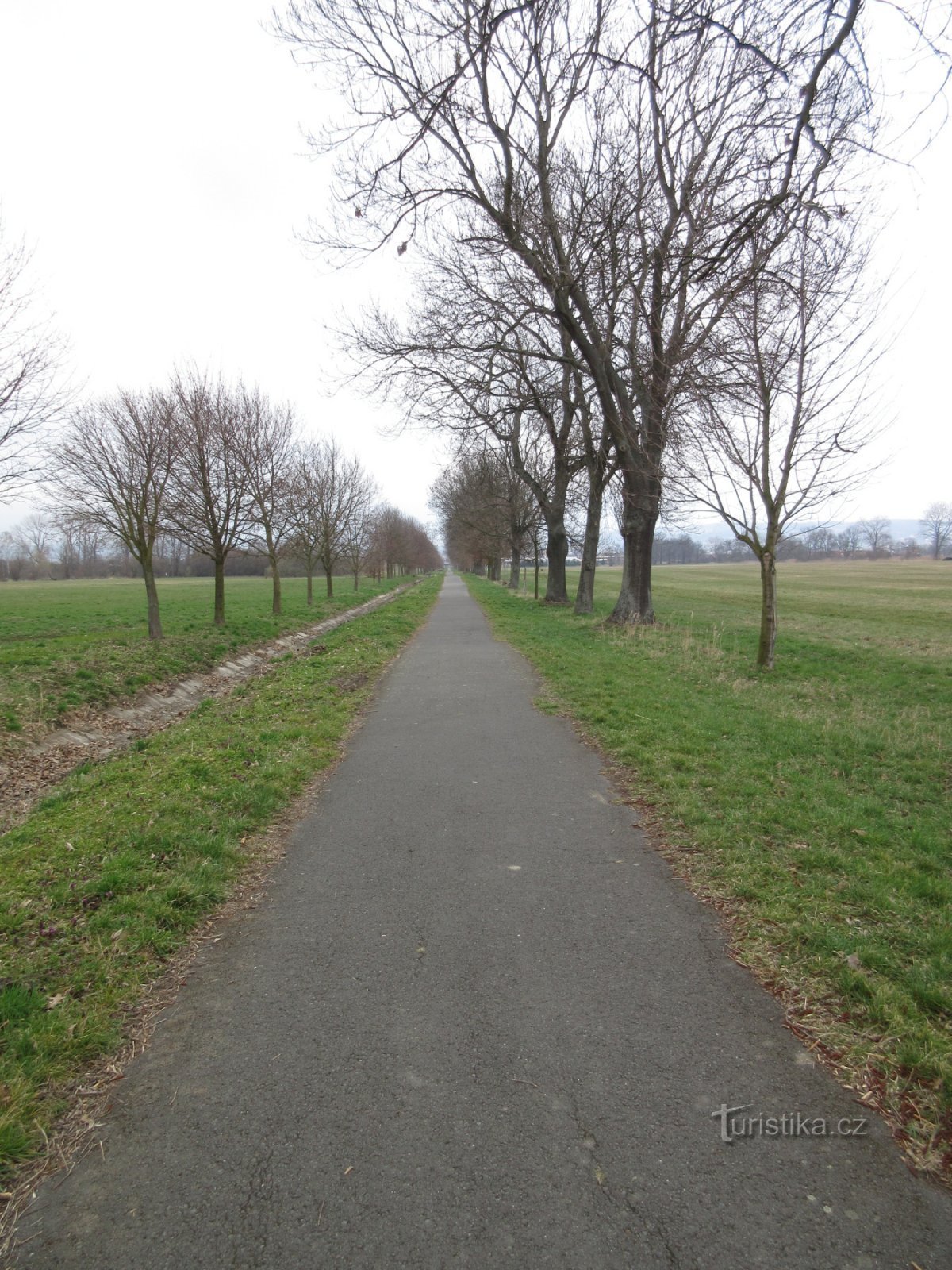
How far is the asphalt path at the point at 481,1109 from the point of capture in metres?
1.87

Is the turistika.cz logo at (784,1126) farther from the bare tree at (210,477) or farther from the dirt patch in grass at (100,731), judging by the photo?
the bare tree at (210,477)

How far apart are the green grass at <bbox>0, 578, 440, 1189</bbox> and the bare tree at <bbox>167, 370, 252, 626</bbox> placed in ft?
36.6

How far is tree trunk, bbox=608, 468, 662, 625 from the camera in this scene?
55.1 feet

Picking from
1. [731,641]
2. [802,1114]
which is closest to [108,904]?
[802,1114]

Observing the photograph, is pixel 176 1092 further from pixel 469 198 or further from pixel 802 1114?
pixel 469 198

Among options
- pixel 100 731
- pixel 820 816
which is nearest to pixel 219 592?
pixel 100 731

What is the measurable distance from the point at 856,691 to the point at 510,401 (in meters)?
14.0

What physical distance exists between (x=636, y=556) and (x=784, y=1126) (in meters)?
15.8

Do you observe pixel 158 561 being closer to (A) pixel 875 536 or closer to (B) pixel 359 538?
(B) pixel 359 538

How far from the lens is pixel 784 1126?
225 cm

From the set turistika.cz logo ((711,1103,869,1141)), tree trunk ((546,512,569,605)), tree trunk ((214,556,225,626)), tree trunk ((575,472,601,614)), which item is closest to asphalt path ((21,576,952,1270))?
turistika.cz logo ((711,1103,869,1141))

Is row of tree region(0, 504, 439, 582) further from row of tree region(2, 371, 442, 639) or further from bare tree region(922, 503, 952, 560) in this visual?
bare tree region(922, 503, 952, 560)

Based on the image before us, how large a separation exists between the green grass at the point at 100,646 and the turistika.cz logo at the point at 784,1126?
8.65m

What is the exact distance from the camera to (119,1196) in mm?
2023
